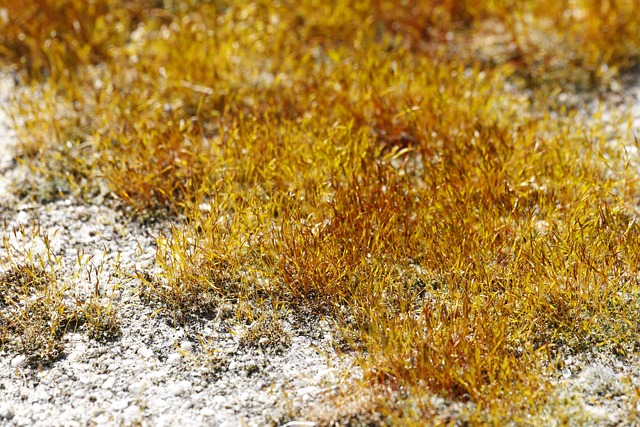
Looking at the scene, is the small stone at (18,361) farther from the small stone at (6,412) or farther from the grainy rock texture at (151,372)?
the small stone at (6,412)

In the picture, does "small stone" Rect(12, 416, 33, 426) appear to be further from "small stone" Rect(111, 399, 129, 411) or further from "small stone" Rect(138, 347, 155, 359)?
"small stone" Rect(138, 347, 155, 359)

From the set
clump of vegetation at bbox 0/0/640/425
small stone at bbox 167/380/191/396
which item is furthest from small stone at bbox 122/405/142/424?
clump of vegetation at bbox 0/0/640/425

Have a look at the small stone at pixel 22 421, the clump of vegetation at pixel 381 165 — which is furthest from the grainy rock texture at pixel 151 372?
the clump of vegetation at pixel 381 165

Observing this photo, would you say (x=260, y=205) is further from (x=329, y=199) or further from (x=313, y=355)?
(x=313, y=355)

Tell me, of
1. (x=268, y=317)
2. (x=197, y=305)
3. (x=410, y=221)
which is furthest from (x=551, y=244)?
(x=197, y=305)

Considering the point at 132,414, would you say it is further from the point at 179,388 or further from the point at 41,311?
the point at 41,311

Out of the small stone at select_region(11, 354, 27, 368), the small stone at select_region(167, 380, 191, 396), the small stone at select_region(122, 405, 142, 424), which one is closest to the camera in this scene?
the small stone at select_region(122, 405, 142, 424)
